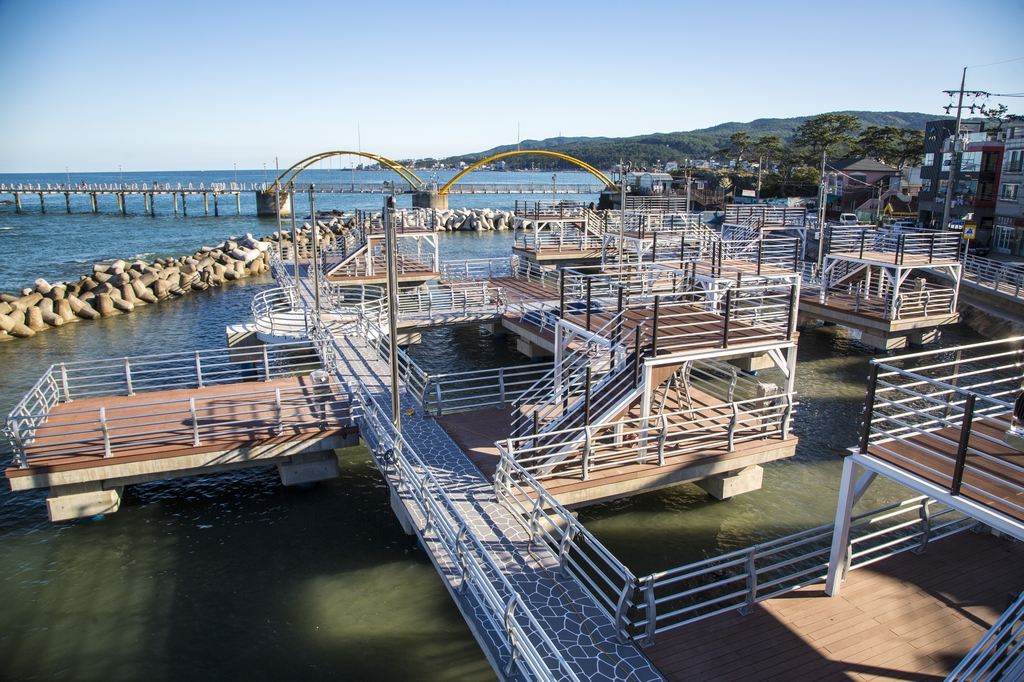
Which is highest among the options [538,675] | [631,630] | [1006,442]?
[1006,442]

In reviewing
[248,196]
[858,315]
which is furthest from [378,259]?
[248,196]

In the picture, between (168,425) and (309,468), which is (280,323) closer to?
(168,425)

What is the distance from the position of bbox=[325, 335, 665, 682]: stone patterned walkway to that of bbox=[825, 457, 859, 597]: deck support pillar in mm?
3212

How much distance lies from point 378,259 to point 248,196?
15462 centimetres

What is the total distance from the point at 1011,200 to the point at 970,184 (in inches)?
204

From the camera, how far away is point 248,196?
570ft

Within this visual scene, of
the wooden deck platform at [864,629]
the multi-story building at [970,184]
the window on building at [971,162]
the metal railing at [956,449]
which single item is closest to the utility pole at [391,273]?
the wooden deck platform at [864,629]

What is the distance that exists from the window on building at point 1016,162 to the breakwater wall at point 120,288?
169 ft

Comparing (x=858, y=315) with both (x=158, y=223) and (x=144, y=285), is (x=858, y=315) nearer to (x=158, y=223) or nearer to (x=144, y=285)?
(x=144, y=285)

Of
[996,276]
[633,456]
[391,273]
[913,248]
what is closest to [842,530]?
[633,456]

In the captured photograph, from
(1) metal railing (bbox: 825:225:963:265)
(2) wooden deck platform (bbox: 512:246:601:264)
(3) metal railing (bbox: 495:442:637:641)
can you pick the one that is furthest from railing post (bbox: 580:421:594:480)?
(2) wooden deck platform (bbox: 512:246:601:264)

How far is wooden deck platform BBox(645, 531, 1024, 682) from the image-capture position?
8.41 metres

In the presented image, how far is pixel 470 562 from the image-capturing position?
30.9ft

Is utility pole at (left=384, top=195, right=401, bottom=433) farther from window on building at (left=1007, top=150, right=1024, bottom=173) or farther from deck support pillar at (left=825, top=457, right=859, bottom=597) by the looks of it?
window on building at (left=1007, top=150, right=1024, bottom=173)
